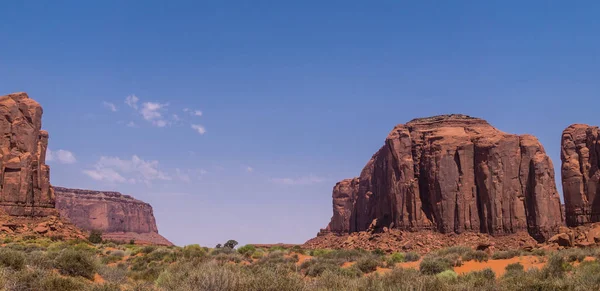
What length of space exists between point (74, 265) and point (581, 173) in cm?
4700

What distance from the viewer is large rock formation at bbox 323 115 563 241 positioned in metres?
54.2

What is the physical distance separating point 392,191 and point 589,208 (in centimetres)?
2359

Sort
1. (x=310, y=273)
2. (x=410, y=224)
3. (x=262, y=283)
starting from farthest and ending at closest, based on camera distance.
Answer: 1. (x=410, y=224)
2. (x=310, y=273)
3. (x=262, y=283)

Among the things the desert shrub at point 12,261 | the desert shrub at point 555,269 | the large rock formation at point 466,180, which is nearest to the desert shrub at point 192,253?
the desert shrub at point 12,261

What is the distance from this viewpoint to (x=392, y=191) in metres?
64.3

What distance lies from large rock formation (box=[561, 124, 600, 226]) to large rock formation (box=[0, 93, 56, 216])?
53.2m

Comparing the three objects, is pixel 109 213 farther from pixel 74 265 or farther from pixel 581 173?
pixel 74 265

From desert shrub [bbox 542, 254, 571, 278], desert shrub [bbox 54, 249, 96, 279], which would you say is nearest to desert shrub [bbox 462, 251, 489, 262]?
desert shrub [bbox 542, 254, 571, 278]

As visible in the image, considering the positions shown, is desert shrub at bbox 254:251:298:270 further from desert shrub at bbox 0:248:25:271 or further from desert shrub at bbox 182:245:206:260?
desert shrub at bbox 0:248:25:271

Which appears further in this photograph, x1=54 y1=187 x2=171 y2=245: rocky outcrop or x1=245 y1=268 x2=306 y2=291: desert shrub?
x1=54 y1=187 x2=171 y2=245: rocky outcrop

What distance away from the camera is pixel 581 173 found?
48219mm

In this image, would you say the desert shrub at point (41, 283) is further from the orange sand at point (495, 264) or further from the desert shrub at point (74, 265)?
the orange sand at point (495, 264)

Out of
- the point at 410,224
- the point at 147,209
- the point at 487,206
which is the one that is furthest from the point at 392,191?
the point at 147,209

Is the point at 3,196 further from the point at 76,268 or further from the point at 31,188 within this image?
the point at 76,268
